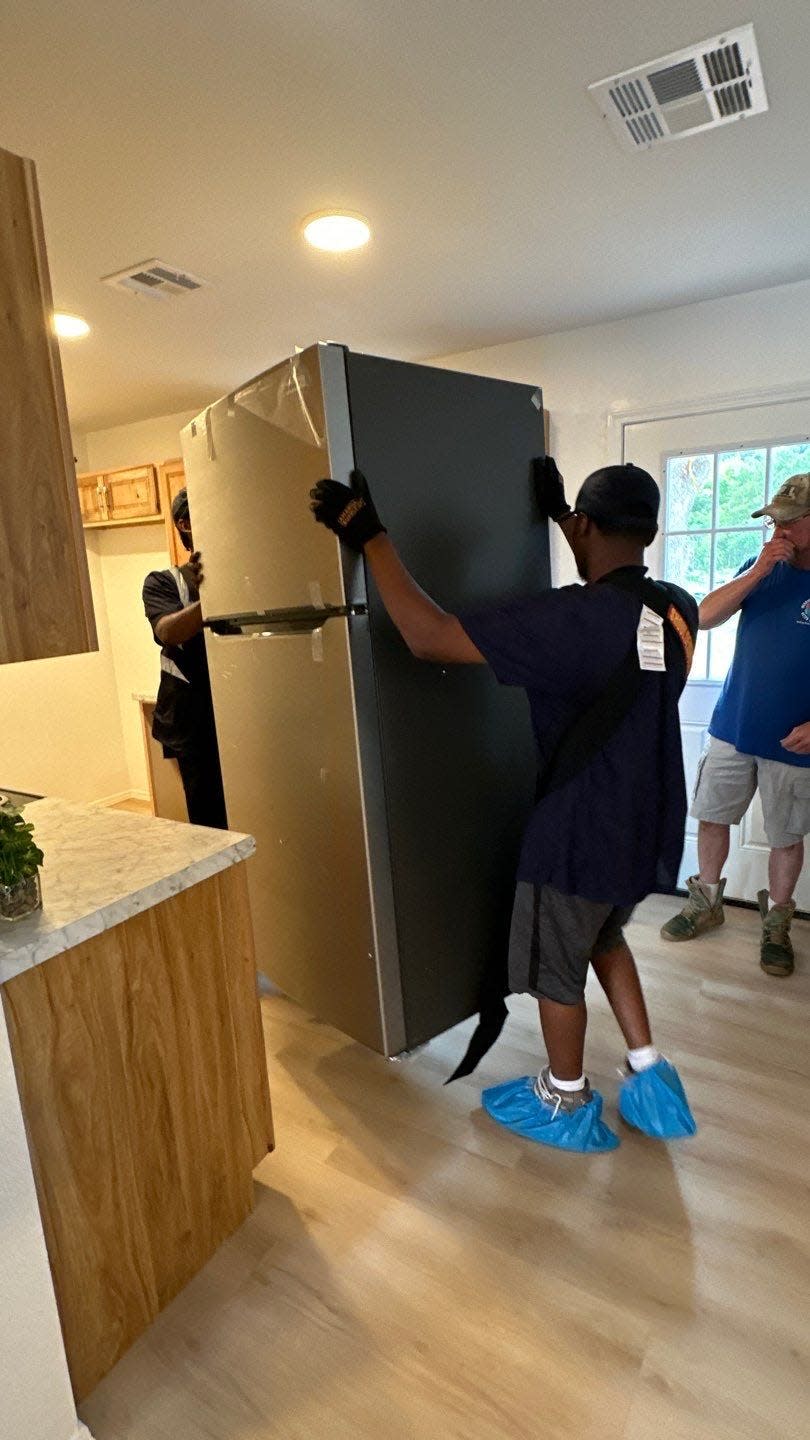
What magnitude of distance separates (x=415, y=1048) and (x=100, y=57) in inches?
79.2

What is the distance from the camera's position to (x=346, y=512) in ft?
4.50

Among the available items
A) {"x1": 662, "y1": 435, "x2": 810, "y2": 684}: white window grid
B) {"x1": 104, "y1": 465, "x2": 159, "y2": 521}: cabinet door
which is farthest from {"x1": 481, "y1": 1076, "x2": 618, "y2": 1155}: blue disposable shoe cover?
{"x1": 104, "y1": 465, "x2": 159, "y2": 521}: cabinet door

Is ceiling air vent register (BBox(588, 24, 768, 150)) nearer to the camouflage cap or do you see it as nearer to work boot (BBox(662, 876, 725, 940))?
the camouflage cap

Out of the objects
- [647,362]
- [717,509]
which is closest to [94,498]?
[647,362]

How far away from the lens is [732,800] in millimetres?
2689

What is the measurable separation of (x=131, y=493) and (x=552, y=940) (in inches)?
142

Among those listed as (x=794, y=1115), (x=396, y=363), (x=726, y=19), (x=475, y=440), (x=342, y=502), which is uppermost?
(x=726, y=19)

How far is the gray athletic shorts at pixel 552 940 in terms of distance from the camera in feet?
5.37

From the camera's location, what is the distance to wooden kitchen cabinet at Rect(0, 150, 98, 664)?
960mm

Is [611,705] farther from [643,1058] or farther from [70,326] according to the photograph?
[70,326]

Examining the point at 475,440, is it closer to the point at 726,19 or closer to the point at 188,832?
the point at 726,19

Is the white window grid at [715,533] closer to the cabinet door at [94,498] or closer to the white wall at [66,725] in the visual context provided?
Answer: the cabinet door at [94,498]

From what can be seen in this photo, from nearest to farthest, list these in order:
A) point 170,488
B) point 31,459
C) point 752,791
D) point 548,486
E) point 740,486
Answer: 1. point 31,459
2. point 548,486
3. point 752,791
4. point 740,486
5. point 170,488

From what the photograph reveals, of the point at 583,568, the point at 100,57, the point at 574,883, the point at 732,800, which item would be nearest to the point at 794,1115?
the point at 574,883
